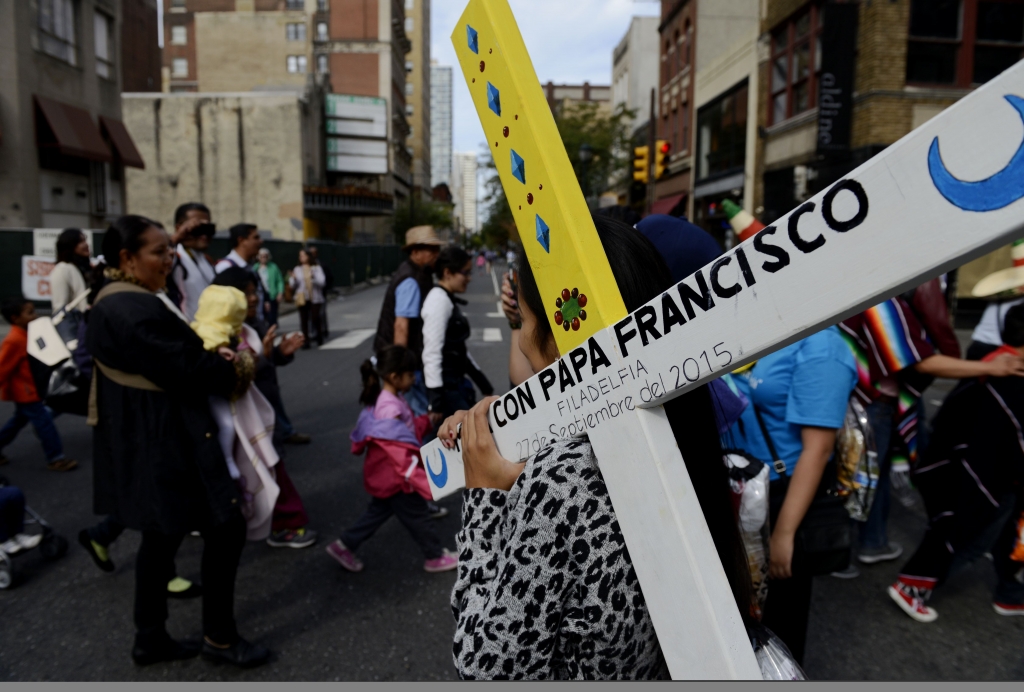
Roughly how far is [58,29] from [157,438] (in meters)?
21.3

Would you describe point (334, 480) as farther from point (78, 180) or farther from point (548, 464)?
point (78, 180)

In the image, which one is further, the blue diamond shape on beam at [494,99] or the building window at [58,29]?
the building window at [58,29]

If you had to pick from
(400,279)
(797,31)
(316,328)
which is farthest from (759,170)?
(400,279)

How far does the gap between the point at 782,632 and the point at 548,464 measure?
1.75 meters

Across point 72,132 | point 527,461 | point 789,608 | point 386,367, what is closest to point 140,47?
point 72,132

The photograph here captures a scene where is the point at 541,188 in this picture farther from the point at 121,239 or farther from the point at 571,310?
the point at 121,239

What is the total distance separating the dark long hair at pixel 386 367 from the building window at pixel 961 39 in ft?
50.8

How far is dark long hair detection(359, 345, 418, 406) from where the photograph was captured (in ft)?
13.2

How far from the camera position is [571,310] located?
1047 millimetres

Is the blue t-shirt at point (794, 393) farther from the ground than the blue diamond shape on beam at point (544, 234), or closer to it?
closer to it

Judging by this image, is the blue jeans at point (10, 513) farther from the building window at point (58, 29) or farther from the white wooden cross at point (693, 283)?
the building window at point (58, 29)

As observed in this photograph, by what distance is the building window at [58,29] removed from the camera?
17656 mm

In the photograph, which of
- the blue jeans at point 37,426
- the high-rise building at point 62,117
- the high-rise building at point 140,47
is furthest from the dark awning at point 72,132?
the blue jeans at point 37,426

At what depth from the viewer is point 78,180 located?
866 inches
